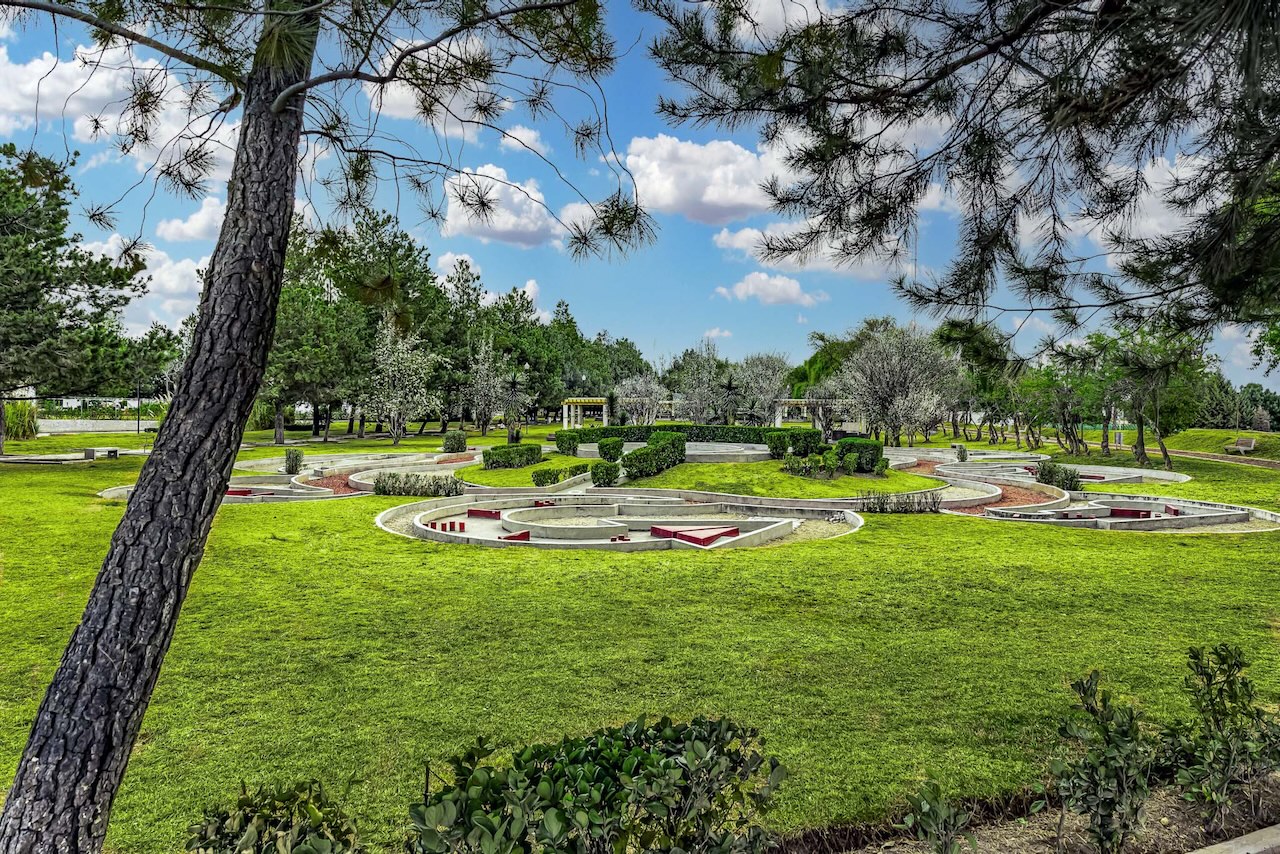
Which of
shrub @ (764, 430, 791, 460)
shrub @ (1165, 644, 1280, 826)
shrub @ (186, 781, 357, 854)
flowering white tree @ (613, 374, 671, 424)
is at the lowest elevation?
shrub @ (1165, 644, 1280, 826)

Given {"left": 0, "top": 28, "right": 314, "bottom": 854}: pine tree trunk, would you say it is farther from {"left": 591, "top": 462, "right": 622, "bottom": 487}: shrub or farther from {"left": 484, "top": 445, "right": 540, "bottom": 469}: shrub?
{"left": 484, "top": 445, "right": 540, "bottom": 469}: shrub

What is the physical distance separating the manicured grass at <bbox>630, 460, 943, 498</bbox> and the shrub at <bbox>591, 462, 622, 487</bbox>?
2.76 feet

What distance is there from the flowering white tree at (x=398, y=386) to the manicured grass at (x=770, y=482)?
22.4 metres

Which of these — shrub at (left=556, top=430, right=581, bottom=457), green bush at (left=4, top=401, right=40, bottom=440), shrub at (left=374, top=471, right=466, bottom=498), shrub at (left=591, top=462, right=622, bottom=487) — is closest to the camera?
shrub at (left=374, top=471, right=466, bottom=498)

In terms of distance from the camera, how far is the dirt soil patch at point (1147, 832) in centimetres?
314

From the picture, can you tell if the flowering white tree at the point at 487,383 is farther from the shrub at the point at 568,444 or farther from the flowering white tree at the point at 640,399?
the shrub at the point at 568,444

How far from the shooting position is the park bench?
32875 millimetres

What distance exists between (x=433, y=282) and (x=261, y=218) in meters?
51.0

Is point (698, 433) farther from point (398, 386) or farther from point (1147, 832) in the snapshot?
point (1147, 832)

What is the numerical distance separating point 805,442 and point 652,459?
22.1ft

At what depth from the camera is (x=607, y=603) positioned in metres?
8.30

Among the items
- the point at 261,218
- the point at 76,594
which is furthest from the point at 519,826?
the point at 76,594

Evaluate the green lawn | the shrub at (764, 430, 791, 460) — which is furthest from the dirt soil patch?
the shrub at (764, 430, 791, 460)

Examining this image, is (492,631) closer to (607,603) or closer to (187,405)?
(607,603)
